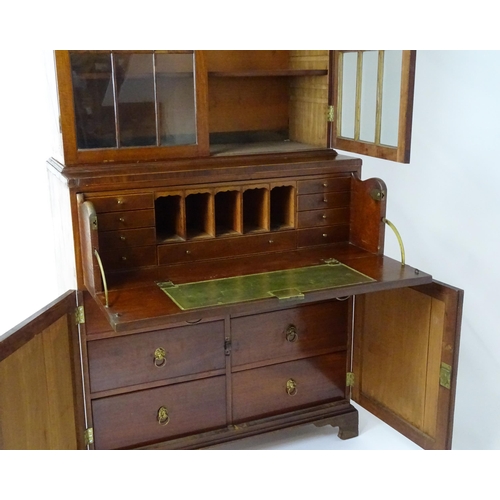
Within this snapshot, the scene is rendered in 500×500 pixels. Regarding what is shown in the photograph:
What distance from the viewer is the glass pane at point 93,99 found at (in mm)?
1923

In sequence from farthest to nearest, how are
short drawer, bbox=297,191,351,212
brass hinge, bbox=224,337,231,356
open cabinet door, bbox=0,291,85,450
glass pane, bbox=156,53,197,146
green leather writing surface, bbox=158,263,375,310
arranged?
1. short drawer, bbox=297,191,351,212
2. brass hinge, bbox=224,337,231,356
3. glass pane, bbox=156,53,197,146
4. green leather writing surface, bbox=158,263,375,310
5. open cabinet door, bbox=0,291,85,450

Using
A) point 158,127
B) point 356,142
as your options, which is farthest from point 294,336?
point 158,127

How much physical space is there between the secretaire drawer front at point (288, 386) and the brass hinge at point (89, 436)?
0.47 m

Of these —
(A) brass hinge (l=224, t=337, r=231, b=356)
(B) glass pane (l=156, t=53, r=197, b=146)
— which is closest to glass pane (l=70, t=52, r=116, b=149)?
(B) glass pane (l=156, t=53, r=197, b=146)

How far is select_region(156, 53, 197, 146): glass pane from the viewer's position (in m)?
2.04

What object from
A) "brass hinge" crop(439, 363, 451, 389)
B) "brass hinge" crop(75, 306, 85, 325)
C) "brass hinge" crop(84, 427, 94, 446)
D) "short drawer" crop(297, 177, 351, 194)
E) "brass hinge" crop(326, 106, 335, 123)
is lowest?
"brass hinge" crop(84, 427, 94, 446)

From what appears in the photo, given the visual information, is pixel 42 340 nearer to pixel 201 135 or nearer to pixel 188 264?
pixel 188 264

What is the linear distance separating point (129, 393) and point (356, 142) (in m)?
1.08

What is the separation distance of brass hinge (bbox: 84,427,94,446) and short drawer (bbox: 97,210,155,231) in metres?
0.62

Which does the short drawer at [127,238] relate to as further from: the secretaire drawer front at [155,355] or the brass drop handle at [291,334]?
the brass drop handle at [291,334]

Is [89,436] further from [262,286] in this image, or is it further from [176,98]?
[176,98]

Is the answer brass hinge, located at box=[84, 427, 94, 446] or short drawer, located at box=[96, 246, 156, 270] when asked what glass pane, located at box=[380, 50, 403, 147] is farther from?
brass hinge, located at box=[84, 427, 94, 446]

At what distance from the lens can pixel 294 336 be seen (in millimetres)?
2270

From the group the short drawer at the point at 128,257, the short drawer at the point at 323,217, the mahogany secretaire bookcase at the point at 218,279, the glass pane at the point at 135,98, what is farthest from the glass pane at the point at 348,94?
the short drawer at the point at 128,257
